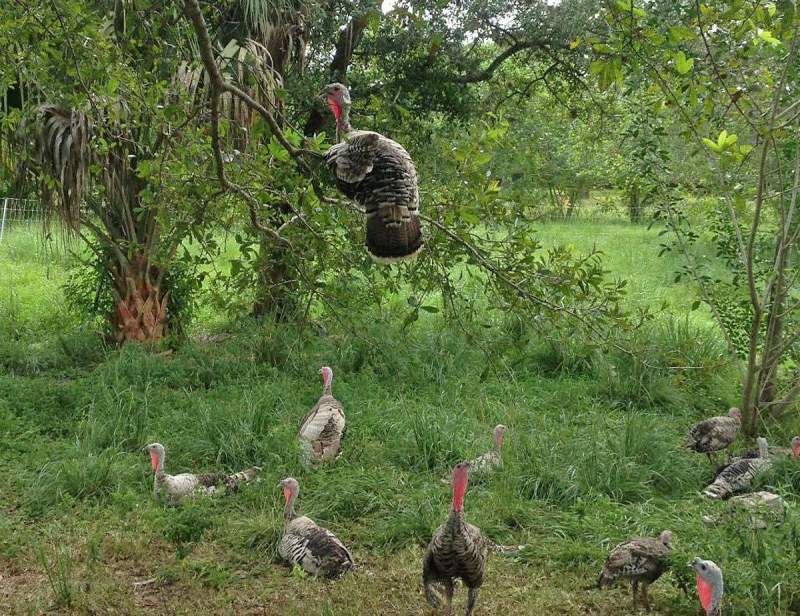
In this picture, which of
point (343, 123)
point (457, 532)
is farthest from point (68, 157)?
point (457, 532)

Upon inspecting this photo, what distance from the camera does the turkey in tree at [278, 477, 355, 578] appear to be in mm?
4488

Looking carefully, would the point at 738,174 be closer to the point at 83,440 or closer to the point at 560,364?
the point at 560,364

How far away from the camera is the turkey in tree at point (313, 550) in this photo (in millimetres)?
4488

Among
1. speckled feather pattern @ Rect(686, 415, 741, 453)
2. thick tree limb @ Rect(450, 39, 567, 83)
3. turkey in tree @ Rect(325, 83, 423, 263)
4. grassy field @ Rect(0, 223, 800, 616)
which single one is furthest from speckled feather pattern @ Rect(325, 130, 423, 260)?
thick tree limb @ Rect(450, 39, 567, 83)

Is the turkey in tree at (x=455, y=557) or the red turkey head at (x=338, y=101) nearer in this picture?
the red turkey head at (x=338, y=101)

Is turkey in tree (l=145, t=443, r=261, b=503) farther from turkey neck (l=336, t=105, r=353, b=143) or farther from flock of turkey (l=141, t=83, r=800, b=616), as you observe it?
turkey neck (l=336, t=105, r=353, b=143)

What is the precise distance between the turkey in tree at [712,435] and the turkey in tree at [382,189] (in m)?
3.88

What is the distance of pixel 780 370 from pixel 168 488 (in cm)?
546

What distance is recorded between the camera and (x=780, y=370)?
7426mm

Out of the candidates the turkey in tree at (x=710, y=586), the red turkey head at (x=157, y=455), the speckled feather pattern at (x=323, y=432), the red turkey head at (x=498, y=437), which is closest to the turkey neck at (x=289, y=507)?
the speckled feather pattern at (x=323, y=432)

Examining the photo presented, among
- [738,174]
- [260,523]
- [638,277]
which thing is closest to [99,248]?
[260,523]

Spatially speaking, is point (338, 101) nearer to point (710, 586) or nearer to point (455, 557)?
point (455, 557)

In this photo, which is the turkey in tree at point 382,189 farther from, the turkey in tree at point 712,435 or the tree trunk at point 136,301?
the tree trunk at point 136,301

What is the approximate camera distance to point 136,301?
8.34m
